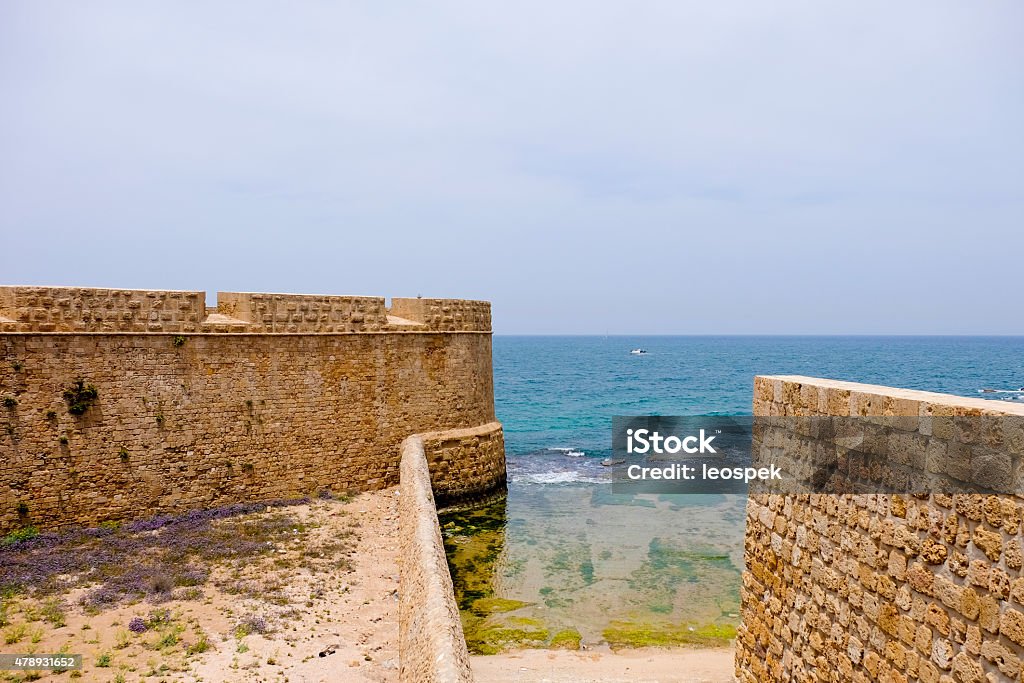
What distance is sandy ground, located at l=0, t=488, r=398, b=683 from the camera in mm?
6996

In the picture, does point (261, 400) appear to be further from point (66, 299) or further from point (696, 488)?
point (696, 488)

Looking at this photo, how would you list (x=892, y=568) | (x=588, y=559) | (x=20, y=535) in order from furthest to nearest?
(x=588, y=559) → (x=20, y=535) → (x=892, y=568)

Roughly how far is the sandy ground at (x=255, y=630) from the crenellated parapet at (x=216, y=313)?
4.64m

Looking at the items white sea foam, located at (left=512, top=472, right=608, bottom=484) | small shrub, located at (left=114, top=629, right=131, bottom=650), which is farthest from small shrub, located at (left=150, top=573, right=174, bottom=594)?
white sea foam, located at (left=512, top=472, right=608, bottom=484)

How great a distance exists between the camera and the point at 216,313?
43.3ft

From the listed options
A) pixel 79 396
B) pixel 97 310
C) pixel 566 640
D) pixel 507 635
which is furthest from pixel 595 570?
pixel 97 310

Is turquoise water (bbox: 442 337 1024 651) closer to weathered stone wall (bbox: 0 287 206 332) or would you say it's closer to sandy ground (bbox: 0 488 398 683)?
sandy ground (bbox: 0 488 398 683)

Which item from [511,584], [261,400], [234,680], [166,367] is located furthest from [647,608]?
[166,367]

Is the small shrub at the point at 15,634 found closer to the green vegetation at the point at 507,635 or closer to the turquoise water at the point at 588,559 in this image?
the green vegetation at the point at 507,635

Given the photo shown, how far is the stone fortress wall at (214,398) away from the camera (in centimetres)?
1101

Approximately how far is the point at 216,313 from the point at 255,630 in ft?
23.6

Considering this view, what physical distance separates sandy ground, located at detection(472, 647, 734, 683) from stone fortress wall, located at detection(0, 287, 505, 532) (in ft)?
19.9

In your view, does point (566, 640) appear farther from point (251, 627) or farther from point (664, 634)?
point (251, 627)

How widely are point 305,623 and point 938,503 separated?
720 centimetres
